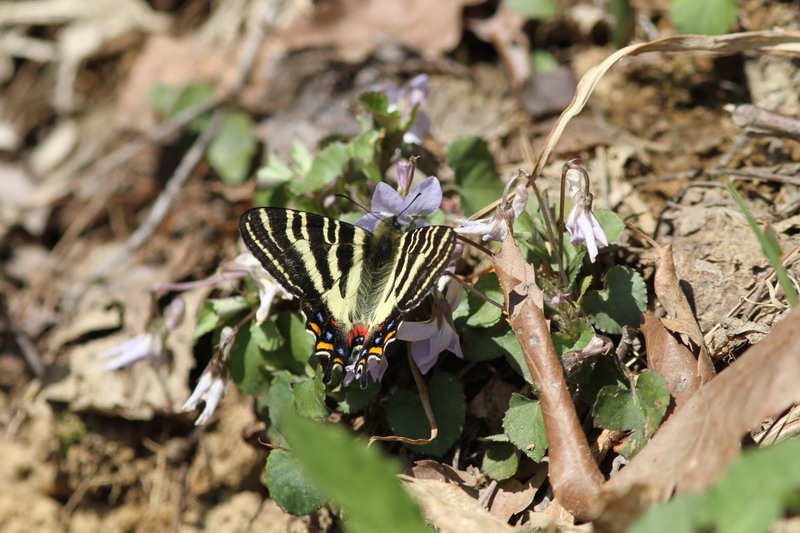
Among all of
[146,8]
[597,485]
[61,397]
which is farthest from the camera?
[146,8]

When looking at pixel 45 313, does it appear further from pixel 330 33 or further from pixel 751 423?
pixel 751 423

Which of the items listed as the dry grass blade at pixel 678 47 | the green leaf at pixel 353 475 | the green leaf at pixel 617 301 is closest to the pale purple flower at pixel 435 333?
the green leaf at pixel 617 301

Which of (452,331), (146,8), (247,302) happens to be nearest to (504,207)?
(452,331)

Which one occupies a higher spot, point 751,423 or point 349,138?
point 751,423

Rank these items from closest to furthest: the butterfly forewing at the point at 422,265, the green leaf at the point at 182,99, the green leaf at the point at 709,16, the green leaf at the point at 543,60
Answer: the butterfly forewing at the point at 422,265, the green leaf at the point at 709,16, the green leaf at the point at 543,60, the green leaf at the point at 182,99

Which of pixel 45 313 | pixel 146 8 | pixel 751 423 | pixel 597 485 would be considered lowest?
pixel 45 313

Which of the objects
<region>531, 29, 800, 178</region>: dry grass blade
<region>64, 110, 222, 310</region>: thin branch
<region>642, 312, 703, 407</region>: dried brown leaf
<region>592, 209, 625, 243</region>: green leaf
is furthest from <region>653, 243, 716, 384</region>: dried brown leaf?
<region>64, 110, 222, 310</region>: thin branch

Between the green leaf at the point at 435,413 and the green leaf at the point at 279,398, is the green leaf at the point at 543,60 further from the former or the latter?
the green leaf at the point at 279,398
